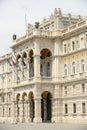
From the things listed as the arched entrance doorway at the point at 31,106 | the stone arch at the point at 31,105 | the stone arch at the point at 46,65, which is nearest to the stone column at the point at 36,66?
the stone arch at the point at 46,65

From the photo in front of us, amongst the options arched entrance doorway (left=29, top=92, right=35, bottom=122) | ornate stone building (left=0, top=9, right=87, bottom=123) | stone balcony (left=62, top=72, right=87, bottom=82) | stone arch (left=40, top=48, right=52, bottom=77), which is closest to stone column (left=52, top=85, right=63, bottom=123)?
ornate stone building (left=0, top=9, right=87, bottom=123)

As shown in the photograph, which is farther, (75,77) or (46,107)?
(46,107)

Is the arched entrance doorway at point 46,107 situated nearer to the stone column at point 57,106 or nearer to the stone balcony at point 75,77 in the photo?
the stone column at point 57,106

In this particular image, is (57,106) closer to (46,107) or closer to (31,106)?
(46,107)

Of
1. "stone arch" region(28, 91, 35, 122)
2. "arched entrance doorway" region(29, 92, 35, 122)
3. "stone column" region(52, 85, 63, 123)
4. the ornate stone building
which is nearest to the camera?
the ornate stone building

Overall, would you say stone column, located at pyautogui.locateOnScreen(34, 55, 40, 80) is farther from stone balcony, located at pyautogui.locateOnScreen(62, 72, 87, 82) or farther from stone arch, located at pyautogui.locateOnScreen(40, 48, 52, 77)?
stone balcony, located at pyautogui.locateOnScreen(62, 72, 87, 82)

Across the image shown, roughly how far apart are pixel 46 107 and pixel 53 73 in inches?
235

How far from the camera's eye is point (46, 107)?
5488 cm

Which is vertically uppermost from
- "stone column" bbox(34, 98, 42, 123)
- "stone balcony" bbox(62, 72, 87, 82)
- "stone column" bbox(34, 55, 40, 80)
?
"stone column" bbox(34, 55, 40, 80)

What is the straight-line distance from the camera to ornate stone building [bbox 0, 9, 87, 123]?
46.8 metres

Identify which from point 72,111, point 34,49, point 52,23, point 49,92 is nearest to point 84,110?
point 72,111

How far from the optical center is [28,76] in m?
54.0

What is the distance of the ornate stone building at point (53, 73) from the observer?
4684 centimetres

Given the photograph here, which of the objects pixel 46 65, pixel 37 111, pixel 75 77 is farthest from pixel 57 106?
pixel 46 65
